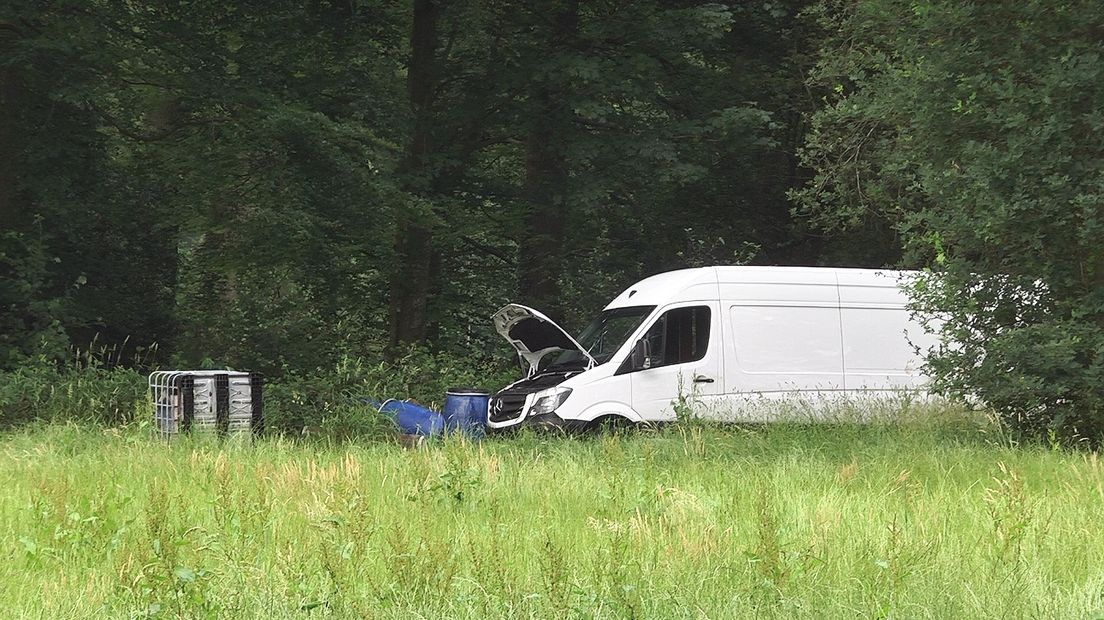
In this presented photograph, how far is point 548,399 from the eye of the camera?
1295cm

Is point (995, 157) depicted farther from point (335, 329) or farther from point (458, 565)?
point (335, 329)

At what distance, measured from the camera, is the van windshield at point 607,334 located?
44.2 ft

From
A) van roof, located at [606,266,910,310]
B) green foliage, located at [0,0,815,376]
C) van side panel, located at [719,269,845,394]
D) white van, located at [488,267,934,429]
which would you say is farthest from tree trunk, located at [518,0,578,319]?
van side panel, located at [719,269,845,394]

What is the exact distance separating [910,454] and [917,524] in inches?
134

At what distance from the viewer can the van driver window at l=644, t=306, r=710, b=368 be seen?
1338 cm

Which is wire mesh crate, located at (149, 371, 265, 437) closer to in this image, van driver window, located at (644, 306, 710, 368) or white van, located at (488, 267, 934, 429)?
white van, located at (488, 267, 934, 429)

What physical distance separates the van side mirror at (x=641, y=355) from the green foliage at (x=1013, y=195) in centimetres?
305

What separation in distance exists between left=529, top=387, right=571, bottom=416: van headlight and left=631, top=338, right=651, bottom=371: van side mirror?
0.88 metres

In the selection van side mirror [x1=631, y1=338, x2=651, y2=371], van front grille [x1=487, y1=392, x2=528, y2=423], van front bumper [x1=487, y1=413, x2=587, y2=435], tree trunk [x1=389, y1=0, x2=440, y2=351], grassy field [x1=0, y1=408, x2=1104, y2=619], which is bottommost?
grassy field [x1=0, y1=408, x2=1104, y2=619]

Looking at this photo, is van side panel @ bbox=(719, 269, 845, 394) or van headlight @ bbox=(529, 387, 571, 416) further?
van side panel @ bbox=(719, 269, 845, 394)

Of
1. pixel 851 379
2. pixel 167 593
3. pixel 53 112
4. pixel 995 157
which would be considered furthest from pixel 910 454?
pixel 53 112

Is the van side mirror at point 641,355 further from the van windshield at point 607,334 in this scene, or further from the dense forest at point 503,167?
the dense forest at point 503,167

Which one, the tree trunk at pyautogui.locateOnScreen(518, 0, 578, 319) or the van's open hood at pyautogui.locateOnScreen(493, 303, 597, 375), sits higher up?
the tree trunk at pyautogui.locateOnScreen(518, 0, 578, 319)

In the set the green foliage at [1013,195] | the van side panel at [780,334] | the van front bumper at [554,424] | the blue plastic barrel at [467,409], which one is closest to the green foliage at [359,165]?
the blue plastic barrel at [467,409]
